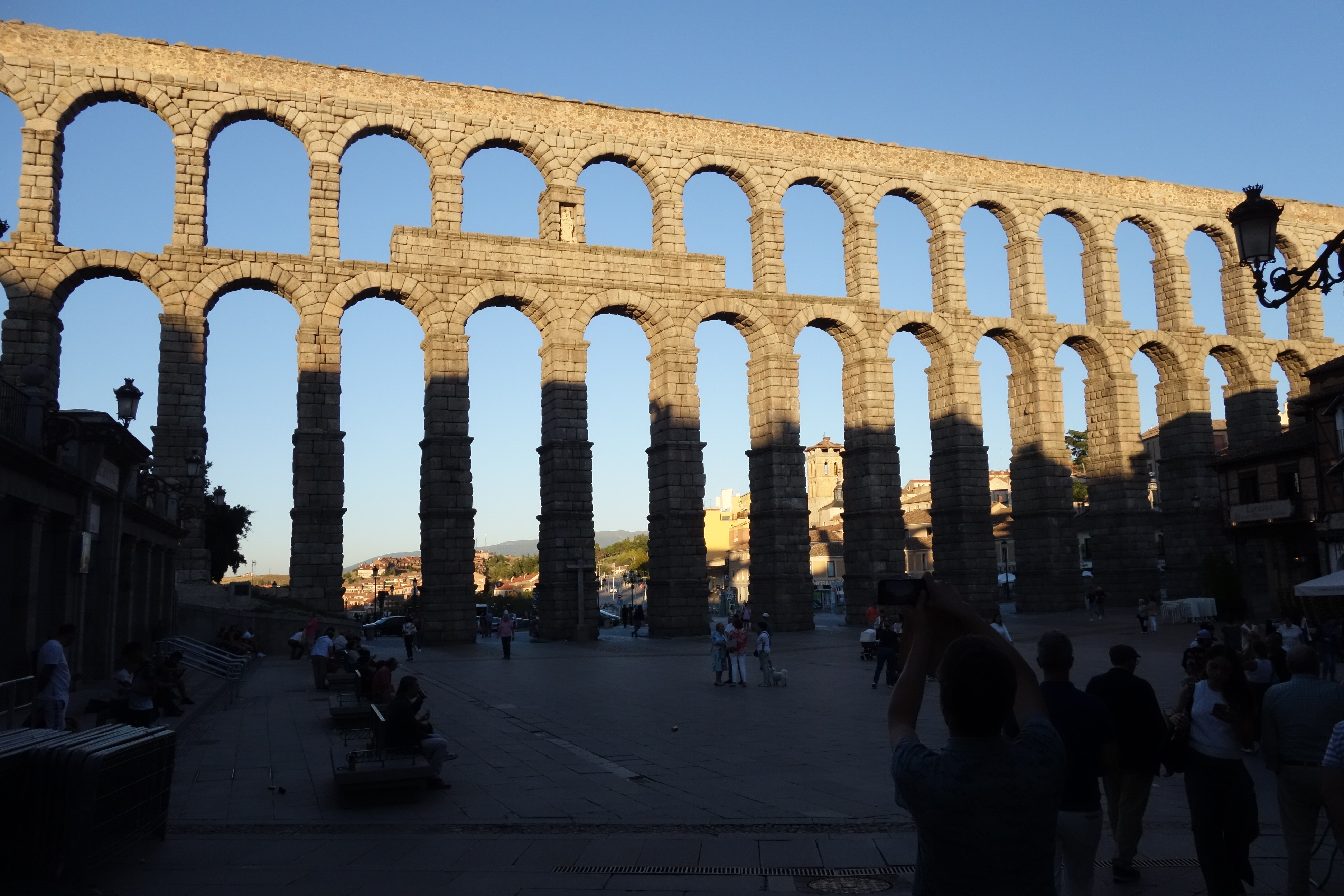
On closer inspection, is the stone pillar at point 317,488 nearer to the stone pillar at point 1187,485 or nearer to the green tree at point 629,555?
the stone pillar at point 1187,485

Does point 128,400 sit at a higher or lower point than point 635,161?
lower

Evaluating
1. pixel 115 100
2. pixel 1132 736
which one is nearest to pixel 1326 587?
pixel 1132 736

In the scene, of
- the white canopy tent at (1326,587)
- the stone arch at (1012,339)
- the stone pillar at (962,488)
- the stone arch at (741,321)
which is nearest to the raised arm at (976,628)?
the white canopy tent at (1326,587)

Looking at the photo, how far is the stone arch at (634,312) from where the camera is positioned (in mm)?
37844

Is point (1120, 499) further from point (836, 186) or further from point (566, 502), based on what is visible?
point (566, 502)

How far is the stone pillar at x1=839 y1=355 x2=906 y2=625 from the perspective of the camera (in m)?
40.5

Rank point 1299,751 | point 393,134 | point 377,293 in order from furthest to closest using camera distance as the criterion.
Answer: point 393,134
point 377,293
point 1299,751

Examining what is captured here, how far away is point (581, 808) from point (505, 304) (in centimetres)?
2999

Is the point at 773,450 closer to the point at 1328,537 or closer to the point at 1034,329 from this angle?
the point at 1034,329

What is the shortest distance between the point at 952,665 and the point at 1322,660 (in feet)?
58.8

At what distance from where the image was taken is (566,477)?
1442 inches

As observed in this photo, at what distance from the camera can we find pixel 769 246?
41000 mm

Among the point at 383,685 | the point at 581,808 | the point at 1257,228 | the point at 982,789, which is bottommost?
the point at 581,808

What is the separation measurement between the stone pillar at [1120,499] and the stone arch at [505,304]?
82.1ft
